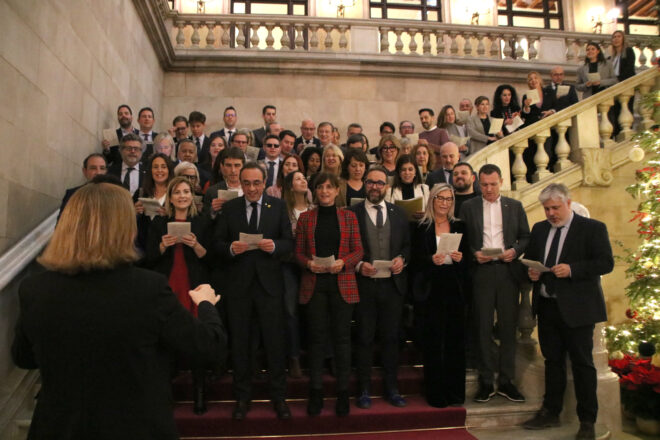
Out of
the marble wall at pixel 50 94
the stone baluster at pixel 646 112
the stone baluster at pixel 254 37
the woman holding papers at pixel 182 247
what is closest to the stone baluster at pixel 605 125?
the stone baluster at pixel 646 112

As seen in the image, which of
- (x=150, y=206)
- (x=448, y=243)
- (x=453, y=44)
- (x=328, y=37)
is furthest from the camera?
(x=453, y=44)

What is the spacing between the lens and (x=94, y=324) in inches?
65.9

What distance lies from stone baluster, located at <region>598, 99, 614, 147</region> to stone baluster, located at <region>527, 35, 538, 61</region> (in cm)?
582

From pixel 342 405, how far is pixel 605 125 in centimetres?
579

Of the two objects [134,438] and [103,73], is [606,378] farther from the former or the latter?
[103,73]

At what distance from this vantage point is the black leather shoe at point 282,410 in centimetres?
396

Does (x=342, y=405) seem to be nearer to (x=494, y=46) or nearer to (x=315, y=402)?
(x=315, y=402)

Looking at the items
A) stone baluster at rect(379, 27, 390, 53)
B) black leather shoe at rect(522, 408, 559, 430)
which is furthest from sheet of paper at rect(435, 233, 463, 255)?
stone baluster at rect(379, 27, 390, 53)

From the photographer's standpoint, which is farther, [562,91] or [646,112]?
[562,91]

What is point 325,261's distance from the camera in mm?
4047

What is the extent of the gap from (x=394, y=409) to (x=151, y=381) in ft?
9.37

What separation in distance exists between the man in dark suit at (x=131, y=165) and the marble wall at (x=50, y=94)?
0.66 m

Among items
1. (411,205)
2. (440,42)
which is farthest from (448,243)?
(440,42)

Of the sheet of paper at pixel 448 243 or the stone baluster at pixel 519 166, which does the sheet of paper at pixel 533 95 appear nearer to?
the stone baluster at pixel 519 166
